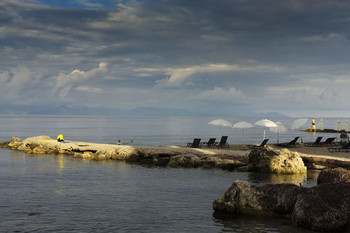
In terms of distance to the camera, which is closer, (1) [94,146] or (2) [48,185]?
(2) [48,185]

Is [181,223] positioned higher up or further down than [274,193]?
further down

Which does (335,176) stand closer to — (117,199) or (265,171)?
(265,171)

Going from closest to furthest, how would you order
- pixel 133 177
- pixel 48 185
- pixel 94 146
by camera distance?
pixel 48 185, pixel 133 177, pixel 94 146

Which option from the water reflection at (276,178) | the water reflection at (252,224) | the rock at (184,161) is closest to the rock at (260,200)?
the water reflection at (252,224)

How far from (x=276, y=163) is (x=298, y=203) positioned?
1294cm

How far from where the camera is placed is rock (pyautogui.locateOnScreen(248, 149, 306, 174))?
81.6 feet

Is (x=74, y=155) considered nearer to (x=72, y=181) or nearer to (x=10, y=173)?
(x=10, y=173)

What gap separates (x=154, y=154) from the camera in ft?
101

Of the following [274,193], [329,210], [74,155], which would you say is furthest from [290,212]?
[74,155]

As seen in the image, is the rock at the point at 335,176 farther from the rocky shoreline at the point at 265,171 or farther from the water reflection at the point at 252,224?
the water reflection at the point at 252,224

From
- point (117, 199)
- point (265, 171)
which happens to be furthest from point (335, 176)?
point (117, 199)

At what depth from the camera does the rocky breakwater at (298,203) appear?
38.6ft

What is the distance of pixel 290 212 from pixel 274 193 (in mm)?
824

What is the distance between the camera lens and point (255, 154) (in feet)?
85.8
